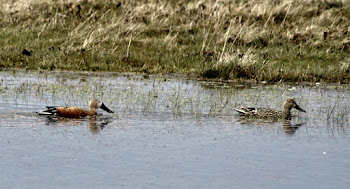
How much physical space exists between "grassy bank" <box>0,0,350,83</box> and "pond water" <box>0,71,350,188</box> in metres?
3.42

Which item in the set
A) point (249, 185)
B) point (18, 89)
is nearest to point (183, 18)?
point (18, 89)

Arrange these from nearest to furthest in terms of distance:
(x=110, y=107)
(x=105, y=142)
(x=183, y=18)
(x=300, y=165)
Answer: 1. (x=300, y=165)
2. (x=105, y=142)
3. (x=110, y=107)
4. (x=183, y=18)

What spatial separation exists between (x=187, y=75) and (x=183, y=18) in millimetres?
8279

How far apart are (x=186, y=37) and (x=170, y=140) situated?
15.6 meters

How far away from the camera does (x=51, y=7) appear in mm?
31125

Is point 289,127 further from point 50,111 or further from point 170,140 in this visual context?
point 50,111

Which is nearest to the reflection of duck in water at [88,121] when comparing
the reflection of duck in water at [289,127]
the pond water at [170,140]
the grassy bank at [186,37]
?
the pond water at [170,140]

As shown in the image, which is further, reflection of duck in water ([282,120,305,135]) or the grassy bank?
the grassy bank

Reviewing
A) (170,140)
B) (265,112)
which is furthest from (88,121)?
(265,112)

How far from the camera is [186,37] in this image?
2623 cm

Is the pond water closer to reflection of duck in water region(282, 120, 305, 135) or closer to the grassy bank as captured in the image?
reflection of duck in water region(282, 120, 305, 135)

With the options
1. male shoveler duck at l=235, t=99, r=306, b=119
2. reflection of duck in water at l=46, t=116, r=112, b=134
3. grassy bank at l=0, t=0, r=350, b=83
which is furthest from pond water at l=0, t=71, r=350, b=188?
grassy bank at l=0, t=0, r=350, b=83

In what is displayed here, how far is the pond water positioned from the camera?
846 centimetres

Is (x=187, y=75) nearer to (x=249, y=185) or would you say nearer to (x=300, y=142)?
(x=300, y=142)
